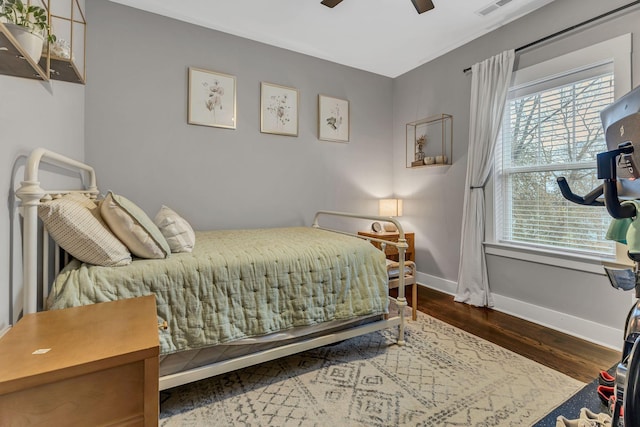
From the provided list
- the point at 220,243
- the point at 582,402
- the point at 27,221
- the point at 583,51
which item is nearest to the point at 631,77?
the point at 583,51

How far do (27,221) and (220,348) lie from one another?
0.98 metres

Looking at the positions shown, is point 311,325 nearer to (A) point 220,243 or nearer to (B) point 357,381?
(B) point 357,381

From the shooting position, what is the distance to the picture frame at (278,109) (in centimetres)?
308

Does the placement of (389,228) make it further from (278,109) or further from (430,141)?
(278,109)

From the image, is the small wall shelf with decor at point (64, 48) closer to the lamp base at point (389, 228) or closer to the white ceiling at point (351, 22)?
the white ceiling at point (351, 22)

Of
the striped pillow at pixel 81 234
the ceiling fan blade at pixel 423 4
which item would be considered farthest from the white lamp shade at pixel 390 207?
the striped pillow at pixel 81 234

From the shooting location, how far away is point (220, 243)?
200 centimetres

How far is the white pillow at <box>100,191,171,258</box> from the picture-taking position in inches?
56.6

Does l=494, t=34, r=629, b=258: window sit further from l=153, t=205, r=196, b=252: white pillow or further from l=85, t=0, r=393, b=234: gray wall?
l=153, t=205, r=196, b=252: white pillow

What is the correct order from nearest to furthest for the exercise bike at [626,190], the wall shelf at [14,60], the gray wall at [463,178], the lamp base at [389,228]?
1. the exercise bike at [626,190]
2. the wall shelf at [14,60]
3. the gray wall at [463,178]
4. the lamp base at [389,228]

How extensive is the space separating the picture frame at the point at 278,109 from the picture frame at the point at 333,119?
31 centimetres

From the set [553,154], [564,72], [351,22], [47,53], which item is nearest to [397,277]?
[553,154]

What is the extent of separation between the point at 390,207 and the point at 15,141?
3.25 meters

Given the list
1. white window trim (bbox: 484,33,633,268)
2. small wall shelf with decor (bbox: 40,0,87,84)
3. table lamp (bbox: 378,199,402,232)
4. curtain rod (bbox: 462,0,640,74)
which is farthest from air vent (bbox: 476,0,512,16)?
small wall shelf with decor (bbox: 40,0,87,84)
